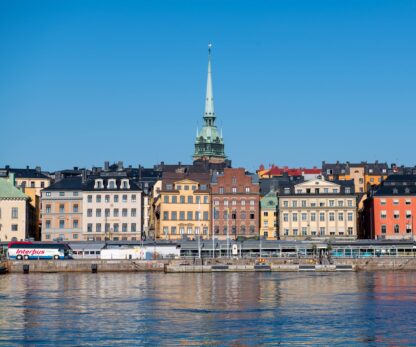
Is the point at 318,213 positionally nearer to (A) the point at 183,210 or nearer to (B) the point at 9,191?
(A) the point at 183,210

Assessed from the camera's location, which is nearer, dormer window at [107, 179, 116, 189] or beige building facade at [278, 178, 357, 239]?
dormer window at [107, 179, 116, 189]

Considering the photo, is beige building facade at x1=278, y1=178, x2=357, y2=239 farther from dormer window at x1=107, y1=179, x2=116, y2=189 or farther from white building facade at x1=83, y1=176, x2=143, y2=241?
dormer window at x1=107, y1=179, x2=116, y2=189

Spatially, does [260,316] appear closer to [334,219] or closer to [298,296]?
[298,296]

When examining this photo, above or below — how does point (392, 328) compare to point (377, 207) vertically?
below

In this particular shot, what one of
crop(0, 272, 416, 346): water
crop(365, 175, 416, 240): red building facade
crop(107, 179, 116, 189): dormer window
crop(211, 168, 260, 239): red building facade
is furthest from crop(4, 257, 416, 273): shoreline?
crop(107, 179, 116, 189): dormer window

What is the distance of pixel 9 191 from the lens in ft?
486

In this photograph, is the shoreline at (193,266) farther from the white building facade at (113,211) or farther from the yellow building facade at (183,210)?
the white building facade at (113,211)

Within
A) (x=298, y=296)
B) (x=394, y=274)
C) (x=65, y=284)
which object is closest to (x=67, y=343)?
(x=298, y=296)

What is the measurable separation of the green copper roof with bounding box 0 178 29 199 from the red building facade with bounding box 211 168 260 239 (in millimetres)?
28087

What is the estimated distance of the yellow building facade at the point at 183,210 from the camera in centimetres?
14750

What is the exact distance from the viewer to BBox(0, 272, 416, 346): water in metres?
56.1

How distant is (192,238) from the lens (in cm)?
14638

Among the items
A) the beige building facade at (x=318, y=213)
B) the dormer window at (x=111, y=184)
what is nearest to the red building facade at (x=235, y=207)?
the beige building facade at (x=318, y=213)

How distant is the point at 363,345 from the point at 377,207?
95.2 metres
